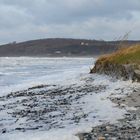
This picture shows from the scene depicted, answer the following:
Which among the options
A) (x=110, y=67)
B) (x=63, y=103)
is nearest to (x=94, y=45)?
(x=110, y=67)

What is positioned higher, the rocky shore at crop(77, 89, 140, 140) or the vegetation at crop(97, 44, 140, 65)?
the vegetation at crop(97, 44, 140, 65)

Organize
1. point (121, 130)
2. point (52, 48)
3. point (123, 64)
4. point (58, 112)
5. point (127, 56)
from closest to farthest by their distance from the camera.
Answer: point (121, 130), point (58, 112), point (123, 64), point (127, 56), point (52, 48)

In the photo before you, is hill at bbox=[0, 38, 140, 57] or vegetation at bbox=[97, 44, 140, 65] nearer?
→ vegetation at bbox=[97, 44, 140, 65]

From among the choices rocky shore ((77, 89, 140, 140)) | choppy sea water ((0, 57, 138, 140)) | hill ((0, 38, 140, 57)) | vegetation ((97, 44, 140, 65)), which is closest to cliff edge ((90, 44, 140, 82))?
vegetation ((97, 44, 140, 65))

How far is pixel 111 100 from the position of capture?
14359mm

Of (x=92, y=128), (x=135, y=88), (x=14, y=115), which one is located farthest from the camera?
(x=135, y=88)

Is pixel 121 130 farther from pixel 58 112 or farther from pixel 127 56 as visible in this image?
pixel 127 56

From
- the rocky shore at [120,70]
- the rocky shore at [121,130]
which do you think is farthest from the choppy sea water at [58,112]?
the rocky shore at [120,70]

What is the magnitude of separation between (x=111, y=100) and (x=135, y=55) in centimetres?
786

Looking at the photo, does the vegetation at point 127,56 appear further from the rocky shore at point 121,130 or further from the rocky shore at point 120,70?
the rocky shore at point 121,130

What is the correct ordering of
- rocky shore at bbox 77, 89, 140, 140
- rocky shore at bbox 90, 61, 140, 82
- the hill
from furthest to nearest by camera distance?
the hill < rocky shore at bbox 90, 61, 140, 82 < rocky shore at bbox 77, 89, 140, 140

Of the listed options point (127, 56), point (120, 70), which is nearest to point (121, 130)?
point (120, 70)

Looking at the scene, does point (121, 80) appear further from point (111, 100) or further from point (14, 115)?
point (14, 115)

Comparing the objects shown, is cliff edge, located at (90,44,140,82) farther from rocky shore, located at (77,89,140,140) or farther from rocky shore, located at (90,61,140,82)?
rocky shore, located at (77,89,140,140)
